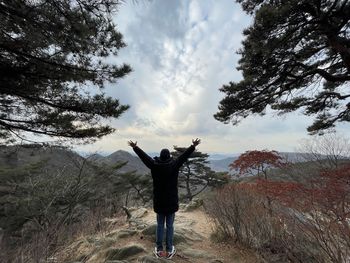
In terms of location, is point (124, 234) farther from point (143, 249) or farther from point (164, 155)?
point (164, 155)

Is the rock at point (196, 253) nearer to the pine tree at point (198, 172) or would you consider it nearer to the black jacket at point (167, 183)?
the black jacket at point (167, 183)

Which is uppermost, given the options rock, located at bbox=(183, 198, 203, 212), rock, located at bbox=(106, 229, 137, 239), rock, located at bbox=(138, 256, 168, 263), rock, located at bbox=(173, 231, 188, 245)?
rock, located at bbox=(183, 198, 203, 212)

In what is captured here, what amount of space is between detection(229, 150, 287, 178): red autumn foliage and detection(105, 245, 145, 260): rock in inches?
193

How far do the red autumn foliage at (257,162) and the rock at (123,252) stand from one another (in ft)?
16.1

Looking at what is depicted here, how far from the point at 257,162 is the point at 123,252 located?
5.26 m

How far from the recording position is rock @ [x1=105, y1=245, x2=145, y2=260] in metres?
5.39

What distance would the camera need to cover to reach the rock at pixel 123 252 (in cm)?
539

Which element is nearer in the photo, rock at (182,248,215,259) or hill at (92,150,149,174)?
rock at (182,248,215,259)

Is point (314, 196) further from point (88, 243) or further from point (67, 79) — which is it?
point (67, 79)

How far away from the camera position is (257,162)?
9.38 m

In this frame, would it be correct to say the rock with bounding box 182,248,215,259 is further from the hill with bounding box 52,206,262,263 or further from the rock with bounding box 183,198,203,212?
the rock with bounding box 183,198,203,212

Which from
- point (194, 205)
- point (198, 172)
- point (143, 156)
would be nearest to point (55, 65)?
point (143, 156)

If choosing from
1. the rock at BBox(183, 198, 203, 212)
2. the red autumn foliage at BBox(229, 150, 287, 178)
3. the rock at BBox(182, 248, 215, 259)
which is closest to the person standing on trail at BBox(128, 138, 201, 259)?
the rock at BBox(182, 248, 215, 259)

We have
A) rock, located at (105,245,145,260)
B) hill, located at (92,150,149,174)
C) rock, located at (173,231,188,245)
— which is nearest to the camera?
rock, located at (105,245,145,260)
